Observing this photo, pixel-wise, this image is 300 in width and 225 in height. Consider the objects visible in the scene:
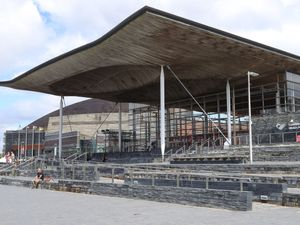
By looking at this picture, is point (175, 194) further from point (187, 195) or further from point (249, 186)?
point (249, 186)

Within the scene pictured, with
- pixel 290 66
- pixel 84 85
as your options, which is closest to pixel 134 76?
pixel 84 85

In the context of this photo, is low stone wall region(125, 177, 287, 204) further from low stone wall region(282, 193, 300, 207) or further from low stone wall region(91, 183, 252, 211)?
low stone wall region(91, 183, 252, 211)

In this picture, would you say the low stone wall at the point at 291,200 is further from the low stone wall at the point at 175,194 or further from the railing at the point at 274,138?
the railing at the point at 274,138

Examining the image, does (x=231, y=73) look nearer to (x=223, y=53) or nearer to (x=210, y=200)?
(x=223, y=53)

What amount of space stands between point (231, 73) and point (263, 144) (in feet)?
39.9

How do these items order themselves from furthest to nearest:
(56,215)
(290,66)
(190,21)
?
1. (290,66)
2. (190,21)
3. (56,215)

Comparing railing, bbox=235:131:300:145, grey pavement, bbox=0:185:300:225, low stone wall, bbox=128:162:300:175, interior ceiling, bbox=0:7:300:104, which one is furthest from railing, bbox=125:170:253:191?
railing, bbox=235:131:300:145

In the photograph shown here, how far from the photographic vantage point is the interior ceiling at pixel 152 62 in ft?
109

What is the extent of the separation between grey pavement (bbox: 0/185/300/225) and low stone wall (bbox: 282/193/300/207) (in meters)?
0.39

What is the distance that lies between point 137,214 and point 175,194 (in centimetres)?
315

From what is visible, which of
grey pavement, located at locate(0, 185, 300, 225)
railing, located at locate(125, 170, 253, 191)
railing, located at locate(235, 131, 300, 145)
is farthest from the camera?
railing, located at locate(235, 131, 300, 145)

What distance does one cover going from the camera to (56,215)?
42.0 feet

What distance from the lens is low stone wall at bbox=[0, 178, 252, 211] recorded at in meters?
13.1

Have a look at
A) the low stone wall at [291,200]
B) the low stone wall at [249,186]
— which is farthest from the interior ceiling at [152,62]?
the low stone wall at [291,200]
